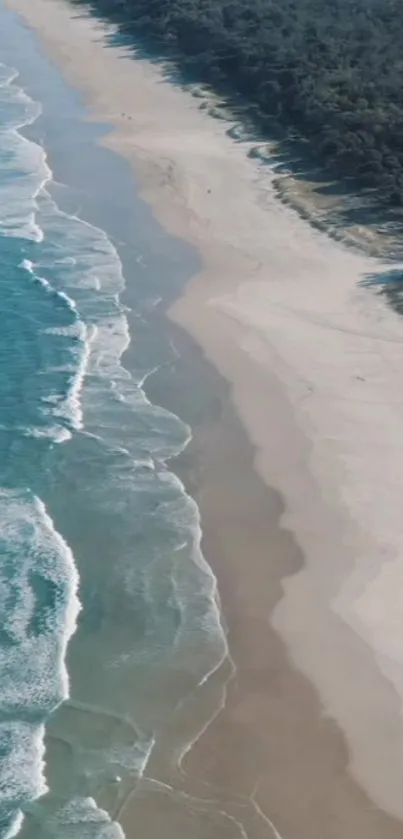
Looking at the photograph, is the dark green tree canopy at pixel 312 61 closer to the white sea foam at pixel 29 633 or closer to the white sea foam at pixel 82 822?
the white sea foam at pixel 29 633

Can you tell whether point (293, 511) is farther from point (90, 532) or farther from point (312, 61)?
point (312, 61)

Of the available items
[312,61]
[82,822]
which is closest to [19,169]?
[312,61]

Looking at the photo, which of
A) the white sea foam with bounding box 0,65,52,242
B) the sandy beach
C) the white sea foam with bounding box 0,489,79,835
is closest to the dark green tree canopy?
the sandy beach

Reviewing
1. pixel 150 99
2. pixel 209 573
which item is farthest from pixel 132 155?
pixel 209 573

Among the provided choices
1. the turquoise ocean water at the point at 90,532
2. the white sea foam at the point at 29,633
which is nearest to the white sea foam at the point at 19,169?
the turquoise ocean water at the point at 90,532

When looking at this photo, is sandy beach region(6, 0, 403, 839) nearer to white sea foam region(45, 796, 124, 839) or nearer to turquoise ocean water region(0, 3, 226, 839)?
white sea foam region(45, 796, 124, 839)

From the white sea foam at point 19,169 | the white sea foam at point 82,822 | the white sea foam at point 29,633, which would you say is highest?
the white sea foam at point 82,822
